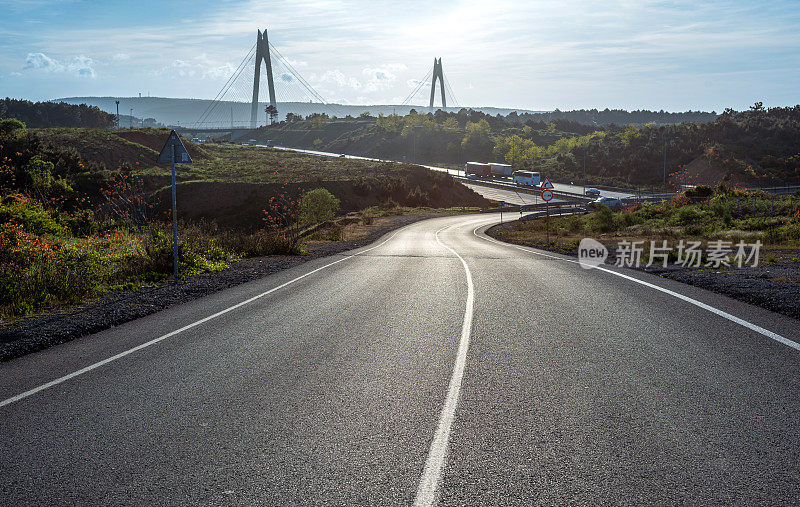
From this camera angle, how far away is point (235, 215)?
176 feet

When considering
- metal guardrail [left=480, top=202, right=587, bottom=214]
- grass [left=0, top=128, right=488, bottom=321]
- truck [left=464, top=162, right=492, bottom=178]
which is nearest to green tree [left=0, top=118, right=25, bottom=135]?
grass [left=0, top=128, right=488, bottom=321]

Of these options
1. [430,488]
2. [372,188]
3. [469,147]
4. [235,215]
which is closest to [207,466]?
[430,488]

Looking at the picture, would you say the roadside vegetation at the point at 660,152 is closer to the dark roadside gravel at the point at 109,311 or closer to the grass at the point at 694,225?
the grass at the point at 694,225

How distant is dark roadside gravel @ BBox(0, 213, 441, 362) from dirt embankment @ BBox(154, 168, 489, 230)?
110 ft

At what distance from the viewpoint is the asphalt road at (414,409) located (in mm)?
3951

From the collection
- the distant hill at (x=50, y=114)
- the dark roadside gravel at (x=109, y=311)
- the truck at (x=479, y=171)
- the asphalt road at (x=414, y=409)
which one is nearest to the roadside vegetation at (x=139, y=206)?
the dark roadside gravel at (x=109, y=311)

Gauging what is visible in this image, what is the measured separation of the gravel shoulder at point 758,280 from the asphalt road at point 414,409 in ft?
1.64

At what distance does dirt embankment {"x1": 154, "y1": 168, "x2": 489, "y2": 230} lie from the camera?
53.3 meters

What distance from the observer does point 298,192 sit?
5606 cm

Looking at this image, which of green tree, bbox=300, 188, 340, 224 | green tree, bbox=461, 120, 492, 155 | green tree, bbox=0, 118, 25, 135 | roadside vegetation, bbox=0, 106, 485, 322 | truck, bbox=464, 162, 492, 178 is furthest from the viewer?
green tree, bbox=461, 120, 492, 155

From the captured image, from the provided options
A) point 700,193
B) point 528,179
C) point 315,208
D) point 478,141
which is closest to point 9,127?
point 315,208

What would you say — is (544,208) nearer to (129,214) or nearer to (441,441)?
(129,214)

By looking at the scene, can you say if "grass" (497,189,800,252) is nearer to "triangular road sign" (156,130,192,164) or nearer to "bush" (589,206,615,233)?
"bush" (589,206,615,233)

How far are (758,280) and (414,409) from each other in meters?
9.50
